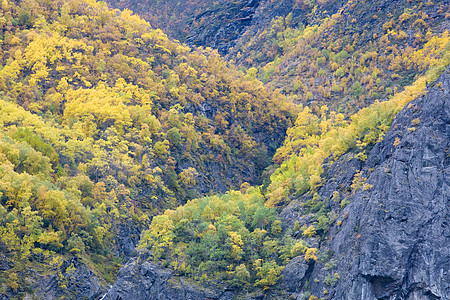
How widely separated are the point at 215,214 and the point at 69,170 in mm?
24705

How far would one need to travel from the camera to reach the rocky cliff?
175 ft

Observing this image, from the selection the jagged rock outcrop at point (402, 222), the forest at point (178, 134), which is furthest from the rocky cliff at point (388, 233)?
Result: the forest at point (178, 134)

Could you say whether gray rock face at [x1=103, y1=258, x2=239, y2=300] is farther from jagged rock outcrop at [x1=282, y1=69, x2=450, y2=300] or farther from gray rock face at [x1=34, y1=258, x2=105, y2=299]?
jagged rock outcrop at [x1=282, y1=69, x2=450, y2=300]

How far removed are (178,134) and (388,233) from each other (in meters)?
54.9

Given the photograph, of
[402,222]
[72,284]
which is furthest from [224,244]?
[402,222]

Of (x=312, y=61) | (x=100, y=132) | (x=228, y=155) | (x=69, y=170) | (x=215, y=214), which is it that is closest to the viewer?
(x=215, y=214)

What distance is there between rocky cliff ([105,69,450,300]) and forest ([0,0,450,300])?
1.64 metres

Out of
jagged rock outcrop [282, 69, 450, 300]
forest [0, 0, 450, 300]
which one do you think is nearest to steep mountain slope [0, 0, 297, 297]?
forest [0, 0, 450, 300]

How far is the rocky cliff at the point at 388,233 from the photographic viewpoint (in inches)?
2103

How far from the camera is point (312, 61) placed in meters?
141

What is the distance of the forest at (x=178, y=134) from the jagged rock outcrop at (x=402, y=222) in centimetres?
240

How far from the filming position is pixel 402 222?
56.1 metres

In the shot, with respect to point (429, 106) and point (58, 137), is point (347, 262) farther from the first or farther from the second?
point (58, 137)

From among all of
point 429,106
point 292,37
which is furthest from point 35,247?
point 292,37
